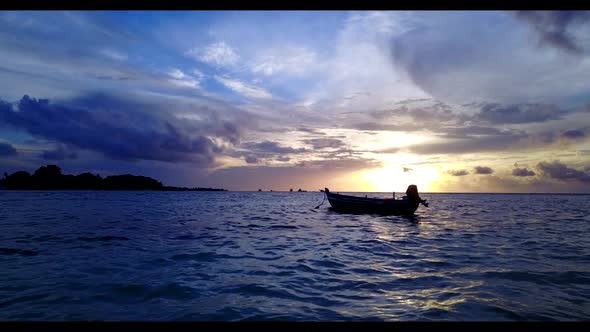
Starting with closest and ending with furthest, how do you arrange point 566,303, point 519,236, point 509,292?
point 566,303 → point 509,292 → point 519,236

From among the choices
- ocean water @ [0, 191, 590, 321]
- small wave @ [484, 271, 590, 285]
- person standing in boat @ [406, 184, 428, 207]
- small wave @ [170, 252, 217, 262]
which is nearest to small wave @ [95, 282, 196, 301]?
ocean water @ [0, 191, 590, 321]

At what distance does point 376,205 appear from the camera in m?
33.5

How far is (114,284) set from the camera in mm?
8633

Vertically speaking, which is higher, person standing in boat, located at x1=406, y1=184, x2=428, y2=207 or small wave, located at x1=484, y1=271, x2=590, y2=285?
person standing in boat, located at x1=406, y1=184, x2=428, y2=207

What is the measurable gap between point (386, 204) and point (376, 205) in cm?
113

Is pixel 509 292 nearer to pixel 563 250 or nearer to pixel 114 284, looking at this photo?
pixel 563 250

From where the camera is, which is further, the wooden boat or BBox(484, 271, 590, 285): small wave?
the wooden boat

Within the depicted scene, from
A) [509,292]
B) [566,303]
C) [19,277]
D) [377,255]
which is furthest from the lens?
[377,255]

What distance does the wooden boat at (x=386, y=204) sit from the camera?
32.1 meters

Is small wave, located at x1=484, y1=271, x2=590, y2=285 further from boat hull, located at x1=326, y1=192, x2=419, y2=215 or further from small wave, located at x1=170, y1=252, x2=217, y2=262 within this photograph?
boat hull, located at x1=326, y1=192, x2=419, y2=215

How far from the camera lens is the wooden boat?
3206cm
